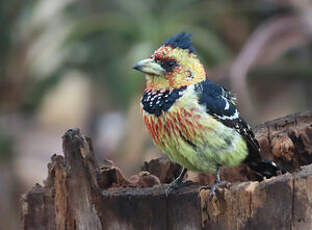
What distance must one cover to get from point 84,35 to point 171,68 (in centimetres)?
429

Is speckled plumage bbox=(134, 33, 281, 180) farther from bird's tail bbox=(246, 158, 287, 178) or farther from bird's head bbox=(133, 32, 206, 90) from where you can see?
bird's tail bbox=(246, 158, 287, 178)

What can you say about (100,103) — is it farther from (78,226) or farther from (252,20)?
(78,226)

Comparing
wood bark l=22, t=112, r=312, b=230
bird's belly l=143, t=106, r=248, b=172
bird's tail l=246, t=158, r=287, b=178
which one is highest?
bird's belly l=143, t=106, r=248, b=172

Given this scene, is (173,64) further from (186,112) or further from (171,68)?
(186,112)

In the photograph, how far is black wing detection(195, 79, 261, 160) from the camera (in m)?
3.25

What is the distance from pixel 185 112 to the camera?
3.16 m

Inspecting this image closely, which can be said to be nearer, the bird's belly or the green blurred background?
the bird's belly

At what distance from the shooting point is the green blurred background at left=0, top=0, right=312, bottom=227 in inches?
256

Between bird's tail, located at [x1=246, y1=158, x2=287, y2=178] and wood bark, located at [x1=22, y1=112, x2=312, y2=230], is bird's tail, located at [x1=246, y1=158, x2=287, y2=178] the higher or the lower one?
the higher one

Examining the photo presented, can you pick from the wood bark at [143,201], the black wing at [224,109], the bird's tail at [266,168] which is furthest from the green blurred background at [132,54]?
the wood bark at [143,201]

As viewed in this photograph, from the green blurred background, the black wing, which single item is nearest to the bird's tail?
the black wing

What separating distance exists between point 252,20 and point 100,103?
337 cm

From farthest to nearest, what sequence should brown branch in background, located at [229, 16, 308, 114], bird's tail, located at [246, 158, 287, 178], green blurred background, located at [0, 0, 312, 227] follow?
brown branch in background, located at [229, 16, 308, 114]
green blurred background, located at [0, 0, 312, 227]
bird's tail, located at [246, 158, 287, 178]

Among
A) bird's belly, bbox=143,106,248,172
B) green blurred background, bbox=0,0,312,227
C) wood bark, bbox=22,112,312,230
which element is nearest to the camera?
wood bark, bbox=22,112,312,230
